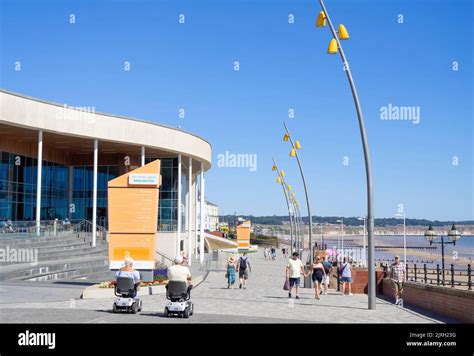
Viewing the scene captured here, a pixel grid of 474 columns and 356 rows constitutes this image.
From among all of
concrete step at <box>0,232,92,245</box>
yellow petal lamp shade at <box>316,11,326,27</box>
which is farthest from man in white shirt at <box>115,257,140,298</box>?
concrete step at <box>0,232,92,245</box>

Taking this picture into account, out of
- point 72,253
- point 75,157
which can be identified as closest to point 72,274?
point 72,253

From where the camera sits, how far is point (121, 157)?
1886 inches

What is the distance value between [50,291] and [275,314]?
8.35 meters

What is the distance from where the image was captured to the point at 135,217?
22375mm

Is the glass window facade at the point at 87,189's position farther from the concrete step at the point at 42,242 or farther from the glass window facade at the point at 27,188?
the concrete step at the point at 42,242

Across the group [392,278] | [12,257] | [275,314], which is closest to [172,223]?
[12,257]

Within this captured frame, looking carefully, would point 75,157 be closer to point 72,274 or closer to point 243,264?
point 72,274

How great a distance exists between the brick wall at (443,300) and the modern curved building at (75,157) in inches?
807

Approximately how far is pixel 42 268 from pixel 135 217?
18.2ft

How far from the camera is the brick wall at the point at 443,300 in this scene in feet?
47.5

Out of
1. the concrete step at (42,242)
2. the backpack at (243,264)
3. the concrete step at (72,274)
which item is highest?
the concrete step at (42,242)

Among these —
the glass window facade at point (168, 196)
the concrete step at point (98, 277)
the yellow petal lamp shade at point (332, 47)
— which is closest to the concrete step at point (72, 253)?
the concrete step at point (98, 277)

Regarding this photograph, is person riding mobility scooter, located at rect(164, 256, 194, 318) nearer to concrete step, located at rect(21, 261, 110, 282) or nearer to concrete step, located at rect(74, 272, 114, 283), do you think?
concrete step, located at rect(21, 261, 110, 282)
